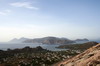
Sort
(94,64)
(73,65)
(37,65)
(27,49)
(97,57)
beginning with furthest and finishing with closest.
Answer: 1. (27,49)
2. (37,65)
3. (73,65)
4. (97,57)
5. (94,64)

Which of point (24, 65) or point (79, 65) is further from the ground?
point (79, 65)

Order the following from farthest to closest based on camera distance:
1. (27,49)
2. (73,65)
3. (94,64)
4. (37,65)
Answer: (27,49)
(37,65)
(73,65)
(94,64)

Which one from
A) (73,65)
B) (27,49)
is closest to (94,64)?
(73,65)

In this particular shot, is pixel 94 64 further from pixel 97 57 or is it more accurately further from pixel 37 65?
pixel 37 65

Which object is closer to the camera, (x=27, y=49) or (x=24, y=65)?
(x=24, y=65)

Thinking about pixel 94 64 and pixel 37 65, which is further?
pixel 37 65

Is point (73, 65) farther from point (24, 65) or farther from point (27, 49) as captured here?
point (27, 49)

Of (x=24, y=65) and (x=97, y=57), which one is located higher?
(x=97, y=57)

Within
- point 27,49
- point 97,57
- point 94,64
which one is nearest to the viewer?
point 94,64

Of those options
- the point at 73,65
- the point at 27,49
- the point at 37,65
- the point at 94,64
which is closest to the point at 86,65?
the point at 94,64
